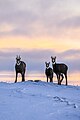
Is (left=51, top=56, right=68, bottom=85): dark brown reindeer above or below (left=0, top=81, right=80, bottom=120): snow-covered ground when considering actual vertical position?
above

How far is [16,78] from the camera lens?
30.2 metres

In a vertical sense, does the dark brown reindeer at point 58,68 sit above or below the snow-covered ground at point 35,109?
above

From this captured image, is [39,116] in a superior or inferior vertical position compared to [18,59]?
inferior

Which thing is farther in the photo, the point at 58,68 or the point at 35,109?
the point at 58,68

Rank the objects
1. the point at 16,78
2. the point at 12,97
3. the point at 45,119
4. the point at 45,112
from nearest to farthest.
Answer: the point at 45,119
the point at 45,112
the point at 12,97
the point at 16,78

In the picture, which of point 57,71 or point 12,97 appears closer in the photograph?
point 12,97

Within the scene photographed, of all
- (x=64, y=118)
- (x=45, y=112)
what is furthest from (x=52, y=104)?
(x=64, y=118)

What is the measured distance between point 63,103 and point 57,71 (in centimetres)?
1518

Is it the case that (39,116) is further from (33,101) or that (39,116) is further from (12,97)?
(12,97)

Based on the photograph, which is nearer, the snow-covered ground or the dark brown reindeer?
the snow-covered ground

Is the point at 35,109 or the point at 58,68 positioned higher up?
the point at 58,68

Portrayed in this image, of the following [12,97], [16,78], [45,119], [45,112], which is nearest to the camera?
[45,119]

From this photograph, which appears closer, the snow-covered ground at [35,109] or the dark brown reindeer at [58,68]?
the snow-covered ground at [35,109]

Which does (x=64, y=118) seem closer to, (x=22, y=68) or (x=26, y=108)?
(x=26, y=108)
